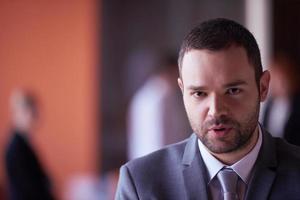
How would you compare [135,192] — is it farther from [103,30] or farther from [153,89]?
[103,30]

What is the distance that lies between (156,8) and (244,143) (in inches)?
187

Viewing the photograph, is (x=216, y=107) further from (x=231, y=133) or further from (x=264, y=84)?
(x=264, y=84)

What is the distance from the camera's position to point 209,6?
20.3 ft

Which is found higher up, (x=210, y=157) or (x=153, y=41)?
(x=210, y=157)

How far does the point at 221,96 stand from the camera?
1.57 metres

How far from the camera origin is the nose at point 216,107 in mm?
1553

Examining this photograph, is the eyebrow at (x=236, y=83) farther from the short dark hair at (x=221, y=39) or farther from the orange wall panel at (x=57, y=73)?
the orange wall panel at (x=57, y=73)

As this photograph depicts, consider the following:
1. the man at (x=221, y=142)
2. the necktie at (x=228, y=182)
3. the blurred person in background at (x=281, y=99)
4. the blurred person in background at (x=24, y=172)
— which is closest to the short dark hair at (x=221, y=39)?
the man at (x=221, y=142)

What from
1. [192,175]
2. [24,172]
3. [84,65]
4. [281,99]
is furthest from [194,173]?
[84,65]

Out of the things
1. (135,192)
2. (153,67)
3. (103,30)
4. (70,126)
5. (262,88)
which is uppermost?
(262,88)

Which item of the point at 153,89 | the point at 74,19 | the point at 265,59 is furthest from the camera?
the point at 74,19

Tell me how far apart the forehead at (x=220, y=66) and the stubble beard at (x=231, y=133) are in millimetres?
90

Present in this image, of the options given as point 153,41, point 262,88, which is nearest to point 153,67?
point 153,41

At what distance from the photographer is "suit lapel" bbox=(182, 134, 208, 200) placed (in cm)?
162
